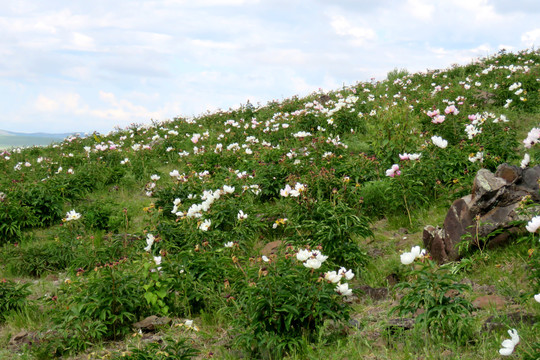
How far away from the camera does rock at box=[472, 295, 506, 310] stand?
3.62 m

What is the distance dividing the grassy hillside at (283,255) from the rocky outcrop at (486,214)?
184 mm

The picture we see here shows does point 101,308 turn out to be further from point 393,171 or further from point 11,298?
point 393,171

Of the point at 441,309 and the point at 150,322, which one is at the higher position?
the point at 441,309

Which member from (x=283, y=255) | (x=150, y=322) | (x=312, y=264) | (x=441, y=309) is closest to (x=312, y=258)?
(x=312, y=264)

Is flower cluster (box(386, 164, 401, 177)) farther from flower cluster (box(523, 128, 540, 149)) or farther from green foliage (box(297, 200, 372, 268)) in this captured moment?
flower cluster (box(523, 128, 540, 149))

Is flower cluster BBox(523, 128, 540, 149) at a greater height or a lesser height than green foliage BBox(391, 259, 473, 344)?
greater

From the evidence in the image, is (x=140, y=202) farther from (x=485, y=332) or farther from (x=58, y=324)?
(x=485, y=332)

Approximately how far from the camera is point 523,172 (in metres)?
4.96

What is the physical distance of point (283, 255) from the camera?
4.18 meters

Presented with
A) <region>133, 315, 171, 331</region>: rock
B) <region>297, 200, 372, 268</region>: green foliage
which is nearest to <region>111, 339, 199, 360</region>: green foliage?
<region>133, 315, 171, 331</region>: rock

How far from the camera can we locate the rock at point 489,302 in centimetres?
362

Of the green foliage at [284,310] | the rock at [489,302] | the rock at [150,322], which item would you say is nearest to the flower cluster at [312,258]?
the green foliage at [284,310]

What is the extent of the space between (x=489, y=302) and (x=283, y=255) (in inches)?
68.1

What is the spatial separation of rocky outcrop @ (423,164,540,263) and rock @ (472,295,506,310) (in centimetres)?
74
